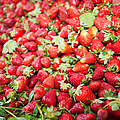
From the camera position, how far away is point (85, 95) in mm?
1312

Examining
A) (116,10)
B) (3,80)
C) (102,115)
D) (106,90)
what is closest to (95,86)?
(106,90)

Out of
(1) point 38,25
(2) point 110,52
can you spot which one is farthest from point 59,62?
(1) point 38,25

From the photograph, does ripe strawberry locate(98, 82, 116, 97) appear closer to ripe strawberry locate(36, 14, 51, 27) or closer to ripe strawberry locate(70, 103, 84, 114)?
ripe strawberry locate(70, 103, 84, 114)

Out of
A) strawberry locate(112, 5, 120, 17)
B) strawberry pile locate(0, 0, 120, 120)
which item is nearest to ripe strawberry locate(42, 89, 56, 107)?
strawberry pile locate(0, 0, 120, 120)

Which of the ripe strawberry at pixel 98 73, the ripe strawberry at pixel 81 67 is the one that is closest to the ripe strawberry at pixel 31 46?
the ripe strawberry at pixel 81 67

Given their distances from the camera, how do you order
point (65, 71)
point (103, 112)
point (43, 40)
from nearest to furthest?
point (103, 112) < point (65, 71) < point (43, 40)

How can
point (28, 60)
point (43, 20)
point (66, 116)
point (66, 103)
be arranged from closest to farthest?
point (66, 116)
point (66, 103)
point (28, 60)
point (43, 20)

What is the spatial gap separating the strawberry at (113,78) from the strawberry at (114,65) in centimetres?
6

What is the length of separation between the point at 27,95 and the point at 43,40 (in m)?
0.72

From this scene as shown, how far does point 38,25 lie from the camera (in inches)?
82.0

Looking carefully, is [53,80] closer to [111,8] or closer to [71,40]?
[71,40]

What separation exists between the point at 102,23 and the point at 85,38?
10.0 inches

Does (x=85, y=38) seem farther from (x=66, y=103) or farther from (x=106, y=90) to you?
(x=66, y=103)

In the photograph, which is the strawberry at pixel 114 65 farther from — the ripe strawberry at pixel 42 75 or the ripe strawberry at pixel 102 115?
the ripe strawberry at pixel 42 75
